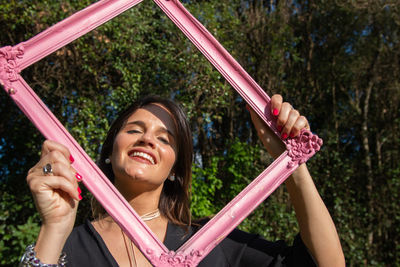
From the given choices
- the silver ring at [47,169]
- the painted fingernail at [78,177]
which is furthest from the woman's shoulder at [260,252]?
the silver ring at [47,169]

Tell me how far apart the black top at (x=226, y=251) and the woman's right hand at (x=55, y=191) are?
0.39 m

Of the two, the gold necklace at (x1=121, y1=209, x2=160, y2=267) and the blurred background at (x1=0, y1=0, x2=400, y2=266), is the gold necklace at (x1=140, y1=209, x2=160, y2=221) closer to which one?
the gold necklace at (x1=121, y1=209, x2=160, y2=267)

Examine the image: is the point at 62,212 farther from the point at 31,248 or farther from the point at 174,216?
the point at 174,216

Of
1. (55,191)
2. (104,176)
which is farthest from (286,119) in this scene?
(55,191)

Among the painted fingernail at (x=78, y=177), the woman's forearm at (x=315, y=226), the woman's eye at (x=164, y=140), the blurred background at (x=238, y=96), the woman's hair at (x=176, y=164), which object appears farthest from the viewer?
the blurred background at (x=238, y=96)

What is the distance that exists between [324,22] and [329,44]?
46 centimetres

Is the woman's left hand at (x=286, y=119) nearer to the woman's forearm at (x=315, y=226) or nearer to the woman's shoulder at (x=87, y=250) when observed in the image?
the woman's forearm at (x=315, y=226)

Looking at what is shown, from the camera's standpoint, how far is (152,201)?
5.98 ft

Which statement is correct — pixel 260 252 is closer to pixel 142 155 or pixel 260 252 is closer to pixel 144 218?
pixel 144 218

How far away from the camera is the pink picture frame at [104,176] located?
134 cm

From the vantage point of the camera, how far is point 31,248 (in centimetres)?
115

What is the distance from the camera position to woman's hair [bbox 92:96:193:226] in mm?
1926

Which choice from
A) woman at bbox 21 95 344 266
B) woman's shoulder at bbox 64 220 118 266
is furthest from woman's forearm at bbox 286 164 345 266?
woman's shoulder at bbox 64 220 118 266

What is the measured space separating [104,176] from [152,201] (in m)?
0.52
